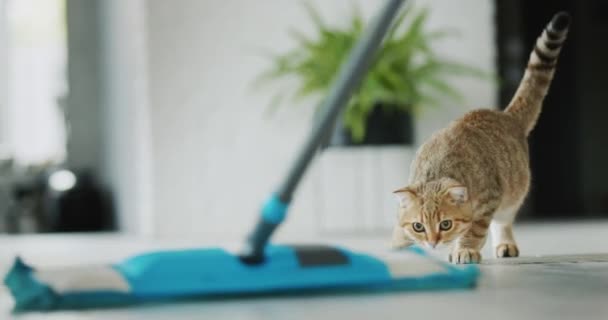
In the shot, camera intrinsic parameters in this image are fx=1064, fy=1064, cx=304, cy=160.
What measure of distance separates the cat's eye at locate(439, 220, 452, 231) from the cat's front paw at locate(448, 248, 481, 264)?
3 centimetres

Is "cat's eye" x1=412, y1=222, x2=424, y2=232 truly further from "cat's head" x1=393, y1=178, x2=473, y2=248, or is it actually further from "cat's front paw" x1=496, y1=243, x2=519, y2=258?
"cat's front paw" x1=496, y1=243, x2=519, y2=258

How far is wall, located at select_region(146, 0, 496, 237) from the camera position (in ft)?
9.39

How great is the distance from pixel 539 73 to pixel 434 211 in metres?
0.16

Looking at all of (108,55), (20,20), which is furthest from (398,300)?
(20,20)

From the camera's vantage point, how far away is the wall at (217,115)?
2.86 metres

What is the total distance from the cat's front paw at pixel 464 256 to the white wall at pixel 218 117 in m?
1.93

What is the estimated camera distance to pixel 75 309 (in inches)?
29.5

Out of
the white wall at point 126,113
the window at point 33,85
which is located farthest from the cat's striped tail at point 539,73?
the window at point 33,85

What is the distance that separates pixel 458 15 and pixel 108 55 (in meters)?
1.51

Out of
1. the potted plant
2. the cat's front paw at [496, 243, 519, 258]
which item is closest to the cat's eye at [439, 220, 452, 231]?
the cat's front paw at [496, 243, 519, 258]

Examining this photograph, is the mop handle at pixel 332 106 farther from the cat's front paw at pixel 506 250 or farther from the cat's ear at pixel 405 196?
the cat's front paw at pixel 506 250

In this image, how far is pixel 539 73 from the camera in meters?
0.92

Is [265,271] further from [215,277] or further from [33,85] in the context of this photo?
[33,85]

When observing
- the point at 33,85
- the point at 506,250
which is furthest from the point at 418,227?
the point at 33,85
